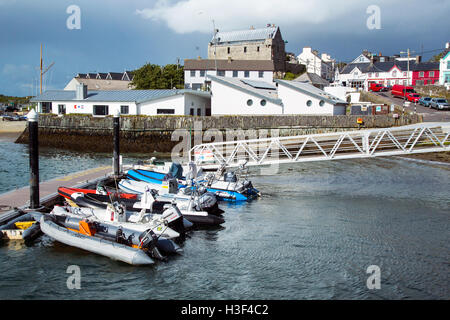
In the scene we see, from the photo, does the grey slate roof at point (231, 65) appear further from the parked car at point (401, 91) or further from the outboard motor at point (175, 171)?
the outboard motor at point (175, 171)

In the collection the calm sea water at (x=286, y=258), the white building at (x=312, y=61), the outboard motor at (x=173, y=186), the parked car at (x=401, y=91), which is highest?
the white building at (x=312, y=61)

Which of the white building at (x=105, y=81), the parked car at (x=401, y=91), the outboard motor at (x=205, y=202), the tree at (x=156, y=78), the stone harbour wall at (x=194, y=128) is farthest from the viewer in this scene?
the white building at (x=105, y=81)

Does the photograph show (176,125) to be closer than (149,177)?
No

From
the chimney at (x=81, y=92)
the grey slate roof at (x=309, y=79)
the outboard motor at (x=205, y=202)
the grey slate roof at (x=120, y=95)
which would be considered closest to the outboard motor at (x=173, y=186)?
the outboard motor at (x=205, y=202)

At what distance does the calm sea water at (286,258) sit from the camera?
12875 mm

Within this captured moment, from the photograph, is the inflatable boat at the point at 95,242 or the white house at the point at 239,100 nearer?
the inflatable boat at the point at 95,242

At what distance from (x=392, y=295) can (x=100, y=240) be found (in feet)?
31.7

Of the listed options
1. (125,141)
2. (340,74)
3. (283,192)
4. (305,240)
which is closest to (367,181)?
(283,192)

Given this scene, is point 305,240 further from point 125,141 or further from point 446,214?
point 125,141

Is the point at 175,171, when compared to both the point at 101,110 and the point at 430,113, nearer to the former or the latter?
the point at 101,110

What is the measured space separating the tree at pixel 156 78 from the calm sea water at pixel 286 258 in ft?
178

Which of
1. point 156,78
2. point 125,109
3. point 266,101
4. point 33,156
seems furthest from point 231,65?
point 33,156

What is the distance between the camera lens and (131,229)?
15.9 m

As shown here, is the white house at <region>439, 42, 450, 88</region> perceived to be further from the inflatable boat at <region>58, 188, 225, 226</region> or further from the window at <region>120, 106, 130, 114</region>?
the inflatable boat at <region>58, 188, 225, 226</region>
